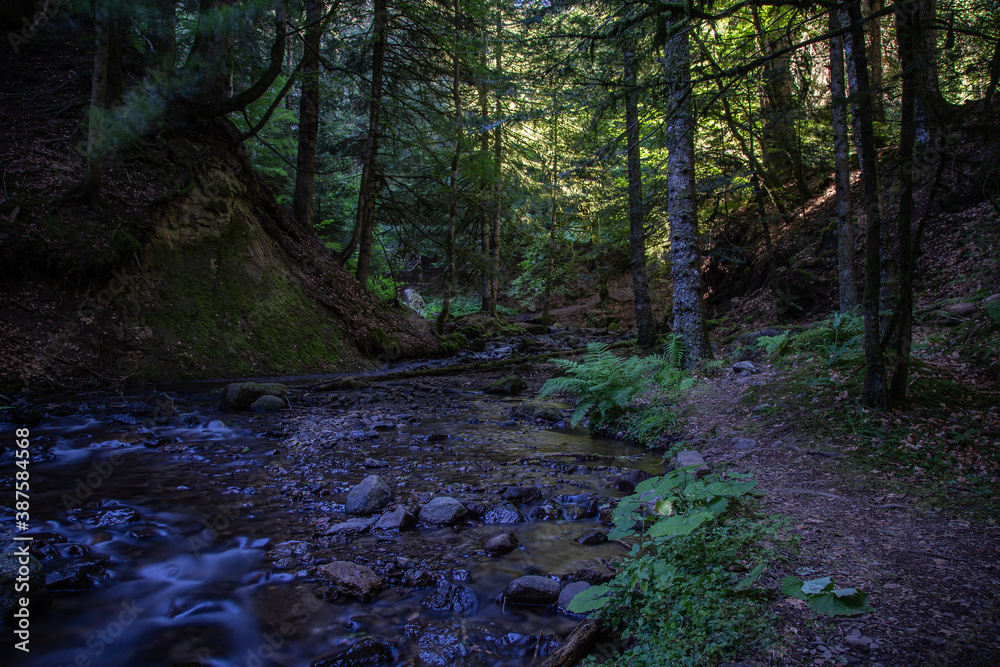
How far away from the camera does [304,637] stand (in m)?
2.53

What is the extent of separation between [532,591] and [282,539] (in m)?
1.92

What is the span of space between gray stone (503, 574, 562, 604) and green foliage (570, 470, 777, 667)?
0.37 meters

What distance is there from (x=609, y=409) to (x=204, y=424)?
5658mm

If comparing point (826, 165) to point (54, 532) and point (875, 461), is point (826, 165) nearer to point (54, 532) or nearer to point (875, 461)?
point (875, 461)

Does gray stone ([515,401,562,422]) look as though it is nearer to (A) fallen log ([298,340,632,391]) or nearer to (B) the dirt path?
(B) the dirt path

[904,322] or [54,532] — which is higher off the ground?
[904,322]

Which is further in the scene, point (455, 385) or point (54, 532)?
point (455, 385)

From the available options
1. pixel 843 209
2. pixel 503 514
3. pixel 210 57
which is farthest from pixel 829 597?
pixel 210 57

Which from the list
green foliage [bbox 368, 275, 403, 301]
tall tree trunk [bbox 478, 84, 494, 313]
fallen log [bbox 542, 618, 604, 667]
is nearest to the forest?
fallen log [bbox 542, 618, 604, 667]

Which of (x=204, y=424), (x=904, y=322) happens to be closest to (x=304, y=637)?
(x=204, y=424)

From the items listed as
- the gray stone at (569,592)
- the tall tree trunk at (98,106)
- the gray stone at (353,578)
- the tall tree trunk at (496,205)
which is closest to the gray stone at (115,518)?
the gray stone at (353,578)

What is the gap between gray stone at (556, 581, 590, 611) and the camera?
2773mm

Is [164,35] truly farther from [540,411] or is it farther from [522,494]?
[522,494]

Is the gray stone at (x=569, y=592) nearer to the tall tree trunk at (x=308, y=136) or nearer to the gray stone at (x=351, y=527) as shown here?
the gray stone at (x=351, y=527)
